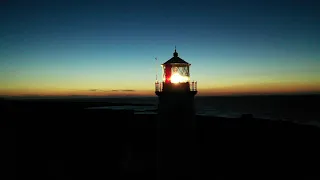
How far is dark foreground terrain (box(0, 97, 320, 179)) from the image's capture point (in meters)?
9.78

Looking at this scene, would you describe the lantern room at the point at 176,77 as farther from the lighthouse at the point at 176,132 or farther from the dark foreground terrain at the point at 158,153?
the dark foreground terrain at the point at 158,153

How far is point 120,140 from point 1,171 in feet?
40.2

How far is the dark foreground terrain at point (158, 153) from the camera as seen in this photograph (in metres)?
9.78

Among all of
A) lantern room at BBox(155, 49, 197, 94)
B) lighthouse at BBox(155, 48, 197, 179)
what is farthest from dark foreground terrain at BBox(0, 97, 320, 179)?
lantern room at BBox(155, 49, 197, 94)

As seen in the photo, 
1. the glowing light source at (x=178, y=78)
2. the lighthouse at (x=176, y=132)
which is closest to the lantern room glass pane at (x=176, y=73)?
the glowing light source at (x=178, y=78)

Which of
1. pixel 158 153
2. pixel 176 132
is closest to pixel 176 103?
pixel 176 132

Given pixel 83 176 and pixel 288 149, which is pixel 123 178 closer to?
pixel 83 176

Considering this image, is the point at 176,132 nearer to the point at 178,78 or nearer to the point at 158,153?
the point at 158,153

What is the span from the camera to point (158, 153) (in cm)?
991

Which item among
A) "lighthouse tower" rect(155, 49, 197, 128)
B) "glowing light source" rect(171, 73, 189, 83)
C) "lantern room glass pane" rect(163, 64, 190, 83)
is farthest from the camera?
"lantern room glass pane" rect(163, 64, 190, 83)

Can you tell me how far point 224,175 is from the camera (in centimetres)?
1838

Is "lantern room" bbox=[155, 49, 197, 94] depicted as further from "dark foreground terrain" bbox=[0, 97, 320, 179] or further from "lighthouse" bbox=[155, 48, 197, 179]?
"dark foreground terrain" bbox=[0, 97, 320, 179]

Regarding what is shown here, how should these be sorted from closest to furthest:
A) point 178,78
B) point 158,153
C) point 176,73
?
point 158,153
point 178,78
point 176,73

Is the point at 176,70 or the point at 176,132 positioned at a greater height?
the point at 176,70
